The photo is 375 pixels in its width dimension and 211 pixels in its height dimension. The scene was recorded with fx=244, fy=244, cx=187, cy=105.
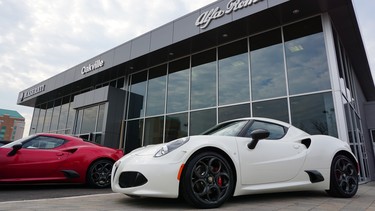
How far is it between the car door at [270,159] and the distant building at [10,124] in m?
99.7

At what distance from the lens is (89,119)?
42.9ft

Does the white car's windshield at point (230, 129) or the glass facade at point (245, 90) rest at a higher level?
the glass facade at point (245, 90)

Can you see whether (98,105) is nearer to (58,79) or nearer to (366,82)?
(58,79)

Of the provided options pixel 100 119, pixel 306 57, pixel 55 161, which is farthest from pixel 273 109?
pixel 100 119

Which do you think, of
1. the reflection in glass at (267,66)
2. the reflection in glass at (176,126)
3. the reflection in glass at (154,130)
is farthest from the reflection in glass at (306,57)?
the reflection in glass at (154,130)

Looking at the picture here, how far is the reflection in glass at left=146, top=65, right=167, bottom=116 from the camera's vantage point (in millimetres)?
11047

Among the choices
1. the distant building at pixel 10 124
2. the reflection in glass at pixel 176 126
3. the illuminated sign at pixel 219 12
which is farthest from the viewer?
the distant building at pixel 10 124

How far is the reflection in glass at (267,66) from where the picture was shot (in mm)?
7757

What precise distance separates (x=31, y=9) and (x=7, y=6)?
A: 0.73 metres

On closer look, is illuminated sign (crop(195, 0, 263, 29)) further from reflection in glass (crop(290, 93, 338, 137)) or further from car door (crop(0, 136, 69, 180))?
car door (crop(0, 136, 69, 180))

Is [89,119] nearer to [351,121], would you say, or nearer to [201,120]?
[201,120]

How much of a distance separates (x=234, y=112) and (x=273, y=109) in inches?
52.3

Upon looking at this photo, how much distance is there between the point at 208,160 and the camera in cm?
275

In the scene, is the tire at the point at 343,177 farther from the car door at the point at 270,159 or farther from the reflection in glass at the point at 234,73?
the reflection in glass at the point at 234,73
